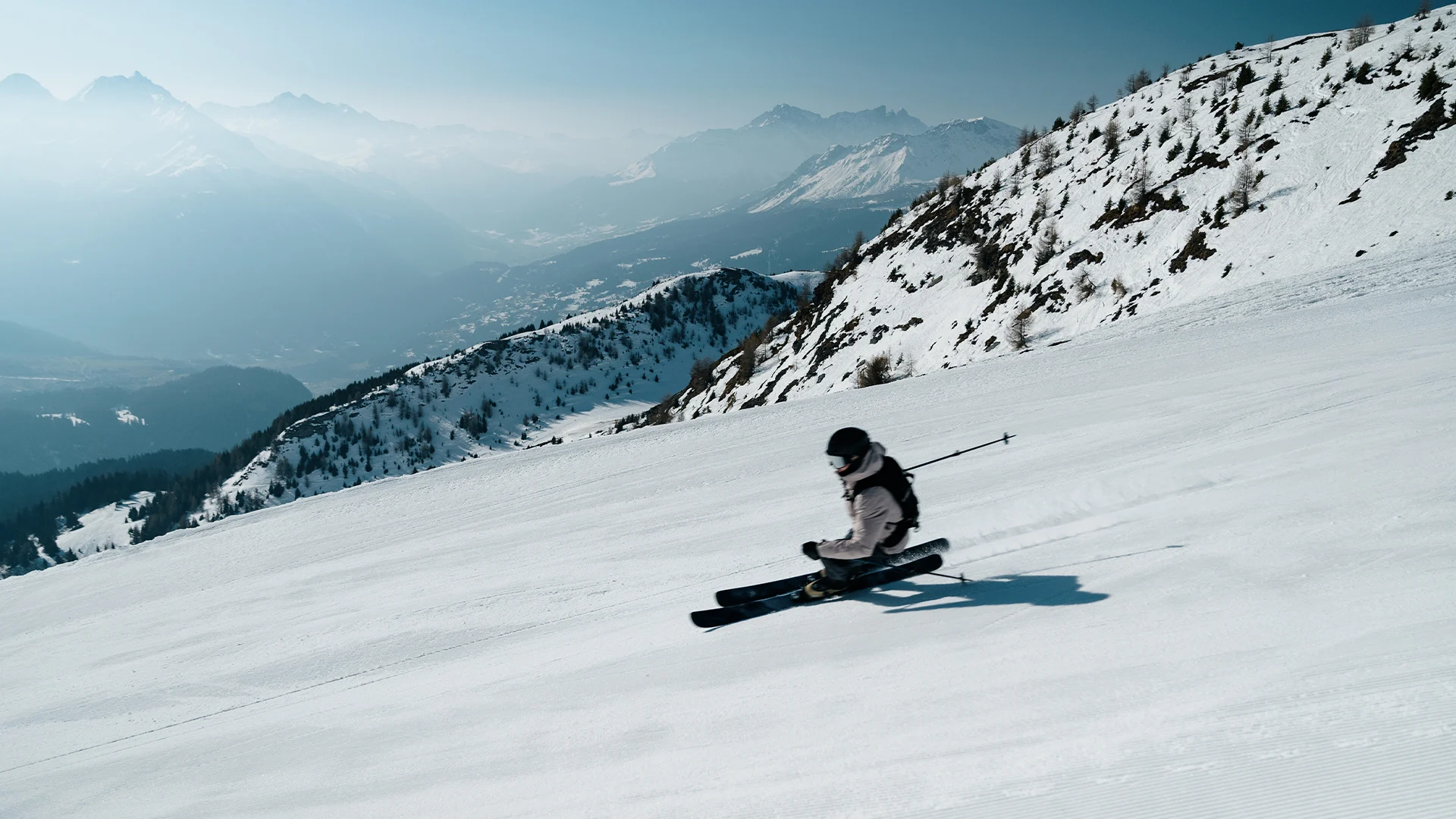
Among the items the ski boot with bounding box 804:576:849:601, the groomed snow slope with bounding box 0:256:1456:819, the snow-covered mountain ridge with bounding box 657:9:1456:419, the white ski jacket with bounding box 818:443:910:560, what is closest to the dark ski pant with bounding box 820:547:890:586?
the ski boot with bounding box 804:576:849:601

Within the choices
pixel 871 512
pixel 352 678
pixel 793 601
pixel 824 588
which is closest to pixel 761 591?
pixel 793 601

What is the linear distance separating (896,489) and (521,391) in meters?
127

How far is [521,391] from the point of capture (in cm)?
12575

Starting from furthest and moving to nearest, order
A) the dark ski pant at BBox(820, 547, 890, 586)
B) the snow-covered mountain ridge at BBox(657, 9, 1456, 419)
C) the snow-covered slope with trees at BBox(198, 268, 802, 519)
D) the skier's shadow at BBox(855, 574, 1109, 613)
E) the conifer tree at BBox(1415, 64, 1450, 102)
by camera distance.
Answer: the snow-covered slope with trees at BBox(198, 268, 802, 519) → the conifer tree at BBox(1415, 64, 1450, 102) → the snow-covered mountain ridge at BBox(657, 9, 1456, 419) → the dark ski pant at BBox(820, 547, 890, 586) → the skier's shadow at BBox(855, 574, 1109, 613)

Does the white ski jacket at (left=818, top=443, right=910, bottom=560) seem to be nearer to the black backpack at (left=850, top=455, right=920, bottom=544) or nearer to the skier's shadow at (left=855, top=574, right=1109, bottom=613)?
the black backpack at (left=850, top=455, right=920, bottom=544)

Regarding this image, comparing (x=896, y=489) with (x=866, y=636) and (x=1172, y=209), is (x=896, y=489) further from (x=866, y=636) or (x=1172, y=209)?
(x=1172, y=209)

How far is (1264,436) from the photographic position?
24.0 ft

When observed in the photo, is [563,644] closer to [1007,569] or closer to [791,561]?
[791,561]

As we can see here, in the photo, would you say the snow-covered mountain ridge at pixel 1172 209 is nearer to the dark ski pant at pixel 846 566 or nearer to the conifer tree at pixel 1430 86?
the conifer tree at pixel 1430 86

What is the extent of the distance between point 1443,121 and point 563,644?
83.4 feet

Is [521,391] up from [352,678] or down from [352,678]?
up

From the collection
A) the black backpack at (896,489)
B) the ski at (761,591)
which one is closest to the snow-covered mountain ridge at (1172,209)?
the black backpack at (896,489)

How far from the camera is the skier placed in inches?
203

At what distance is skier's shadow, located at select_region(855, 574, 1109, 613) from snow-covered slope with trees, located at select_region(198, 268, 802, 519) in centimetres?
9671
